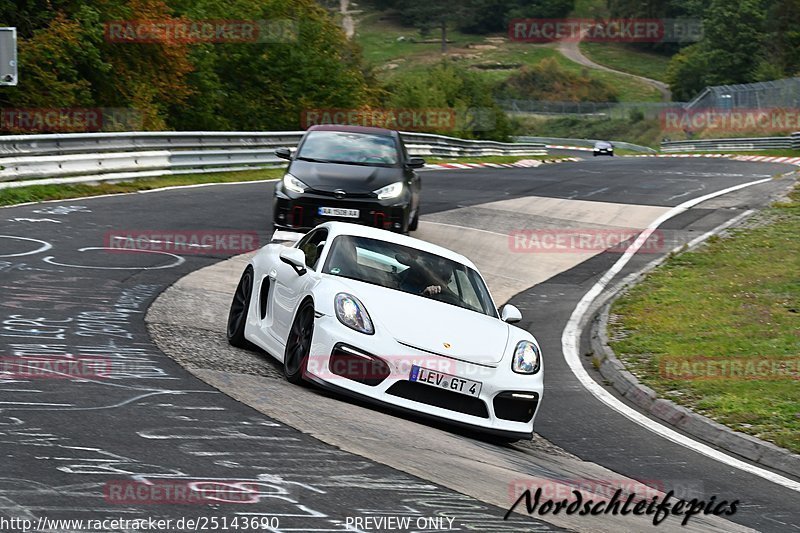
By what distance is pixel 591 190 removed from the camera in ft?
94.1

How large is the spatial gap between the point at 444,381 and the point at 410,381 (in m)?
0.25

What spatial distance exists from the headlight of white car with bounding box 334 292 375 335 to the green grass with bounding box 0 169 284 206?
494 inches

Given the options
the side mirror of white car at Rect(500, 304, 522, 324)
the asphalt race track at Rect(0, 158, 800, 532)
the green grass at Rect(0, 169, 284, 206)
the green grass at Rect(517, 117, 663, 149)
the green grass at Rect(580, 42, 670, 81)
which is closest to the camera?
the asphalt race track at Rect(0, 158, 800, 532)

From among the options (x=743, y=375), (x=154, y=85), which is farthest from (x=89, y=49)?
(x=743, y=375)

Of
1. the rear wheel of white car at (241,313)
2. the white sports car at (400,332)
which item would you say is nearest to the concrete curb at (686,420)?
the white sports car at (400,332)

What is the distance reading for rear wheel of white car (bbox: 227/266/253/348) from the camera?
34.0ft

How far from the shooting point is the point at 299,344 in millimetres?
8805

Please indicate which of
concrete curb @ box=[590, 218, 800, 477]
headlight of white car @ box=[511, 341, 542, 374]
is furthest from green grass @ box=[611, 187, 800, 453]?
headlight of white car @ box=[511, 341, 542, 374]

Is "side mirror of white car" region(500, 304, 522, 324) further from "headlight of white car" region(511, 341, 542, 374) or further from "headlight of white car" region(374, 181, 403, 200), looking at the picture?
"headlight of white car" region(374, 181, 403, 200)

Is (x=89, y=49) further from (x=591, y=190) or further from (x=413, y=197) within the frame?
(x=413, y=197)

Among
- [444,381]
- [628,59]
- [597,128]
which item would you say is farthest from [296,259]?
[628,59]

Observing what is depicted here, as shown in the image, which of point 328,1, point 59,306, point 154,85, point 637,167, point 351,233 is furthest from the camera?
point 328,1

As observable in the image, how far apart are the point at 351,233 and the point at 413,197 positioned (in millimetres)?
7721

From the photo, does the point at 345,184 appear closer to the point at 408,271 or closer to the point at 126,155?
the point at 408,271
